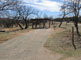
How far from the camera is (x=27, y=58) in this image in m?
6.87

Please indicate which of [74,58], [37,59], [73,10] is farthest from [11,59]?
[73,10]

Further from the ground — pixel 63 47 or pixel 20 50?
pixel 20 50

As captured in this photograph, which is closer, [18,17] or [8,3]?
[8,3]

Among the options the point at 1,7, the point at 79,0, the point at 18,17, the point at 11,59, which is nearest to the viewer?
the point at 11,59

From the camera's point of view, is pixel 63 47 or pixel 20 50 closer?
pixel 20 50

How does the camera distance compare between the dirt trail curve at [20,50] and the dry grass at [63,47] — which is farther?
the dry grass at [63,47]

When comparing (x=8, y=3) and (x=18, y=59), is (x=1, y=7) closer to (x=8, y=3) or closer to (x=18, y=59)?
(x=8, y=3)

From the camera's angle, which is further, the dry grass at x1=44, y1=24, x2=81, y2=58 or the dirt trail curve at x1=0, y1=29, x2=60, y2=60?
the dry grass at x1=44, y1=24, x2=81, y2=58

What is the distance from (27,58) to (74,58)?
2.25m

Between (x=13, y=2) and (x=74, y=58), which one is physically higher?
(x=13, y=2)

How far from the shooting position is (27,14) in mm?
48438

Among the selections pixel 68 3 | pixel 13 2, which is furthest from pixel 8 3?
pixel 68 3

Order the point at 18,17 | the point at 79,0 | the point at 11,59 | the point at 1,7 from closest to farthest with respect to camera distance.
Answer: the point at 11,59, the point at 1,7, the point at 79,0, the point at 18,17

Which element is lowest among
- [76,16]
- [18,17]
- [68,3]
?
[18,17]
